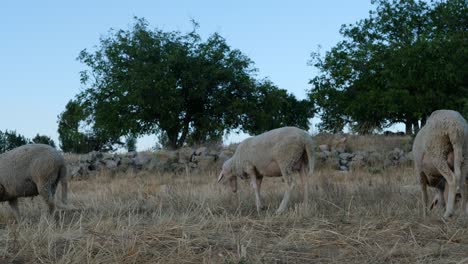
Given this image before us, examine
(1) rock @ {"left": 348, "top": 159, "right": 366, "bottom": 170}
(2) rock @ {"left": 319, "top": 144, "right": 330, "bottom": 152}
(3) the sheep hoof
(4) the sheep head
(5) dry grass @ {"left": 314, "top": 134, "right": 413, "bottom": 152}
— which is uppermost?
(5) dry grass @ {"left": 314, "top": 134, "right": 413, "bottom": 152}

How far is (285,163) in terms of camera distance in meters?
10.3

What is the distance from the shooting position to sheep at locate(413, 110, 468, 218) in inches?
309

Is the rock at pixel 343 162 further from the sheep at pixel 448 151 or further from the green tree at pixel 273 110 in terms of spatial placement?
the green tree at pixel 273 110

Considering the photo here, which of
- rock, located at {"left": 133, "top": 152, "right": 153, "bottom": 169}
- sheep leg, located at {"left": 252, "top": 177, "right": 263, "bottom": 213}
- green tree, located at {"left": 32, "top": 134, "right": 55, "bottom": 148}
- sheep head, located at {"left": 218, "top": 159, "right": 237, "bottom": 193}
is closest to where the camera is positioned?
sheep leg, located at {"left": 252, "top": 177, "right": 263, "bottom": 213}

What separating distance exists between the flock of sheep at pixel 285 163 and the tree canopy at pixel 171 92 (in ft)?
87.3

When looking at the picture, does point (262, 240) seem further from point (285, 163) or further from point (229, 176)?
point (229, 176)

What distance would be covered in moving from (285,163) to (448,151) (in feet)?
9.67

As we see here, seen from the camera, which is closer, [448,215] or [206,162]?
[448,215]

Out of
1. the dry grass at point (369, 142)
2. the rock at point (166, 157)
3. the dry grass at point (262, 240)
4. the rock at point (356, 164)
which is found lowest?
Result: the dry grass at point (262, 240)

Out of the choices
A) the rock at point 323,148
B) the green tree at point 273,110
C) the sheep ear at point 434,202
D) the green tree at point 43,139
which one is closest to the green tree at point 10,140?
the green tree at point 43,139

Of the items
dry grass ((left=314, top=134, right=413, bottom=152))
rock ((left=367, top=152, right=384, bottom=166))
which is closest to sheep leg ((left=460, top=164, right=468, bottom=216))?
rock ((left=367, top=152, right=384, bottom=166))

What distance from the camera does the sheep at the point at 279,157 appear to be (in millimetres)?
10266

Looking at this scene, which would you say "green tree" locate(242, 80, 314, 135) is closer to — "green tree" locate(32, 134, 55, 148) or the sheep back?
"green tree" locate(32, 134, 55, 148)

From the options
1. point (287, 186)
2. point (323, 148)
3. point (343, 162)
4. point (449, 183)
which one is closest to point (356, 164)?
point (343, 162)
